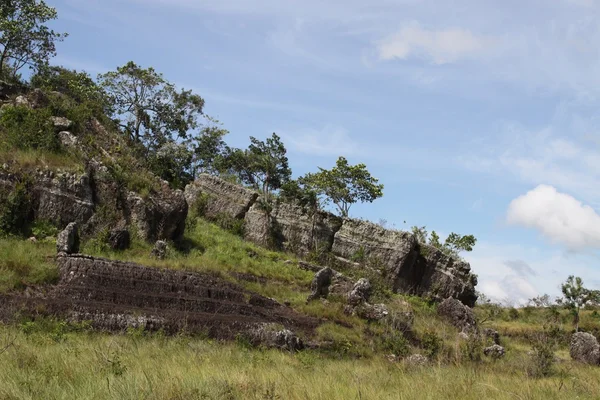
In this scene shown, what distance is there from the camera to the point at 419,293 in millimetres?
34219

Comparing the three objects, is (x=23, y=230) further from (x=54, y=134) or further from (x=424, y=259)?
(x=424, y=259)

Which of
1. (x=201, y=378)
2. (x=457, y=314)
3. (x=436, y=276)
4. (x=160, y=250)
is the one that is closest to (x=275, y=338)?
(x=160, y=250)

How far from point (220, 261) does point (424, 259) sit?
1510 cm

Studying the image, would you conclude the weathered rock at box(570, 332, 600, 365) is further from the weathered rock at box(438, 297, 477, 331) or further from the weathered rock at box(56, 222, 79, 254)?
the weathered rock at box(56, 222, 79, 254)

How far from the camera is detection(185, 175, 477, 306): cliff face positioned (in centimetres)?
3356

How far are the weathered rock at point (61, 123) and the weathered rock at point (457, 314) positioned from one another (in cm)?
2085

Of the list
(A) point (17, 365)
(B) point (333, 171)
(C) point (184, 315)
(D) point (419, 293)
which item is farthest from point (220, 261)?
(B) point (333, 171)

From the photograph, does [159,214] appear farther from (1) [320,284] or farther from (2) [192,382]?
(2) [192,382]

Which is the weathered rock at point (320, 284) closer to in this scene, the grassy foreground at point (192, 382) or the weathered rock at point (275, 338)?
the weathered rock at point (275, 338)

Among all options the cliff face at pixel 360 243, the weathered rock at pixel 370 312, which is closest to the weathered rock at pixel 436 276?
the cliff face at pixel 360 243

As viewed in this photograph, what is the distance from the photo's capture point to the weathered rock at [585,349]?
73.0ft

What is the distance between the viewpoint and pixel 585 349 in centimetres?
2288

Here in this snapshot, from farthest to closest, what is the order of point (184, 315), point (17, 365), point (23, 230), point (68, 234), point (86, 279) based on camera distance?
point (23, 230), point (68, 234), point (86, 279), point (184, 315), point (17, 365)

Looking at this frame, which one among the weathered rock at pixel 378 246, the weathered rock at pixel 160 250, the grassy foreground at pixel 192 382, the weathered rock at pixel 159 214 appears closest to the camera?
the grassy foreground at pixel 192 382
